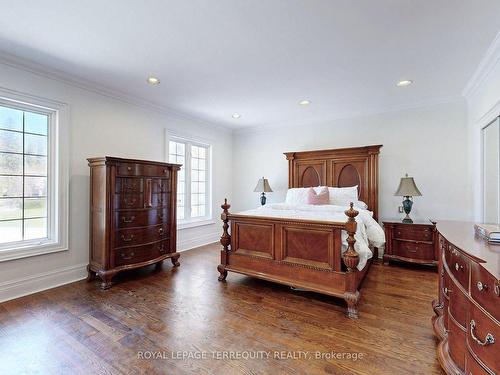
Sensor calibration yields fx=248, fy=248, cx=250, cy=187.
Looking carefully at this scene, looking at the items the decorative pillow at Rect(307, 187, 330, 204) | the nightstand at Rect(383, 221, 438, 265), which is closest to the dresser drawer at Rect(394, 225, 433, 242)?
the nightstand at Rect(383, 221, 438, 265)

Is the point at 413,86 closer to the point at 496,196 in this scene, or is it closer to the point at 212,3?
the point at 496,196

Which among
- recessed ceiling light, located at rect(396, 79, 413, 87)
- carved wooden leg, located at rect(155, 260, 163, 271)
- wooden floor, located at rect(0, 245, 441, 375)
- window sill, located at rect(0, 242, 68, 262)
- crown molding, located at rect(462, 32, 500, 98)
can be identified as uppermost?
recessed ceiling light, located at rect(396, 79, 413, 87)

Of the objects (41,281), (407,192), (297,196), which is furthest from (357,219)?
(41,281)

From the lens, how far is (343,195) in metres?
4.10

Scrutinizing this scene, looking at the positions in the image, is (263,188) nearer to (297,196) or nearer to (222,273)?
(297,196)

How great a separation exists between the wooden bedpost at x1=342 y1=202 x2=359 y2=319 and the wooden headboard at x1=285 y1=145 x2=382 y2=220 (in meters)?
2.05

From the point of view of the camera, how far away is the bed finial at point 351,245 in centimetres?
233

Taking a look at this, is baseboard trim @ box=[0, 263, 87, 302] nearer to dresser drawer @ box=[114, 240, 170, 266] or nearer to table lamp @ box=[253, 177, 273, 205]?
dresser drawer @ box=[114, 240, 170, 266]

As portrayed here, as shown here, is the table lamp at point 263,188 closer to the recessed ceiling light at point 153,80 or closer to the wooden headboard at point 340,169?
the wooden headboard at point 340,169

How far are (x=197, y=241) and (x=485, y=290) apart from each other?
4.46 m

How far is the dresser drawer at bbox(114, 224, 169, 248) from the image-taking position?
10.2ft

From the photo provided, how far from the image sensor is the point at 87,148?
331 centimetres

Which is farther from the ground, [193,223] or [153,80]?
[153,80]

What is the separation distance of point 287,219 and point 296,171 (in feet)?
7.55
